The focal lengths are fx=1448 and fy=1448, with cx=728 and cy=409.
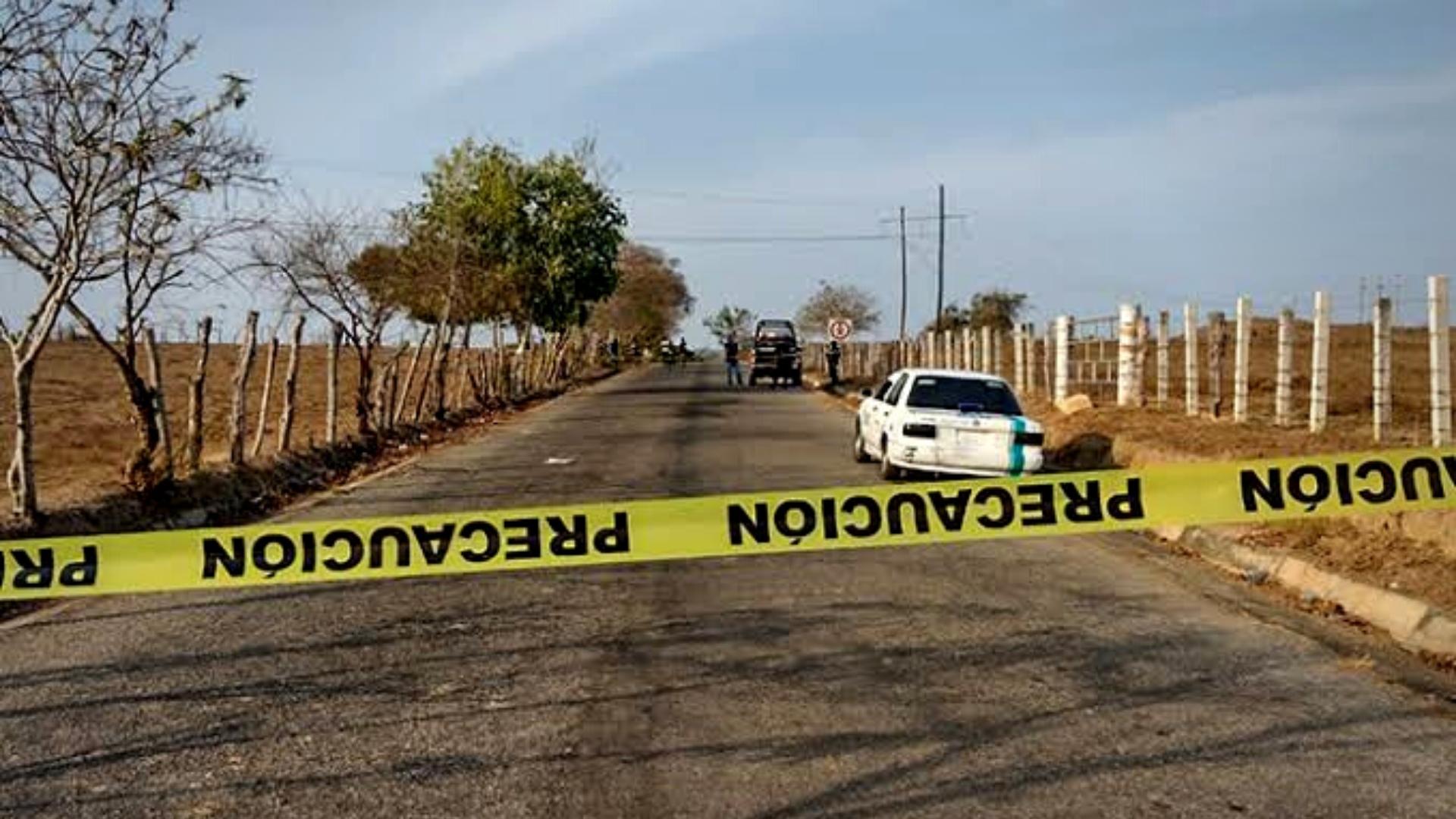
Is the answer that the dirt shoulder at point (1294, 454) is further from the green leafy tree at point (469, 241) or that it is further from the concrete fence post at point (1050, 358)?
the green leafy tree at point (469, 241)

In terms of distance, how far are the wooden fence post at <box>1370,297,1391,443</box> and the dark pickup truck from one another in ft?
104


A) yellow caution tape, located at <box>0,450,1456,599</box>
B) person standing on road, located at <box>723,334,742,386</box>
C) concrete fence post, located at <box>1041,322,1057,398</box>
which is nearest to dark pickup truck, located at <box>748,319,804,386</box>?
person standing on road, located at <box>723,334,742,386</box>

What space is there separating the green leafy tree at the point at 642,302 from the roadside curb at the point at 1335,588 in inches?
2824

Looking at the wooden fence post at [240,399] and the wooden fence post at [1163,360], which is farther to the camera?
the wooden fence post at [1163,360]

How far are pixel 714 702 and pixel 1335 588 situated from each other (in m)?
5.20

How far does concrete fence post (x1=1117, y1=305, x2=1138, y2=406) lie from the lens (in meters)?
22.5

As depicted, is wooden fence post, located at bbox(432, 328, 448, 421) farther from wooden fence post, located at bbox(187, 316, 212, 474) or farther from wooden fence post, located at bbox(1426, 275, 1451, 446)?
wooden fence post, located at bbox(1426, 275, 1451, 446)

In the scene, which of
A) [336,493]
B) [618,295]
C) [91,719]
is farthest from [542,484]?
[618,295]

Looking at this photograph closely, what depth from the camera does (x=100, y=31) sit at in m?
12.1

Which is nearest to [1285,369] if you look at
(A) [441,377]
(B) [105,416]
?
(A) [441,377]

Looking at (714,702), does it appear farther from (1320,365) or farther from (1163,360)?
(1163,360)

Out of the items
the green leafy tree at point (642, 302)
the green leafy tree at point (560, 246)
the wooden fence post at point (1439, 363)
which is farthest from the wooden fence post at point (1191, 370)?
the green leafy tree at point (642, 302)

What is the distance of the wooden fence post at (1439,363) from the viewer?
1324cm

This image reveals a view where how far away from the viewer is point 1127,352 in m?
22.7
